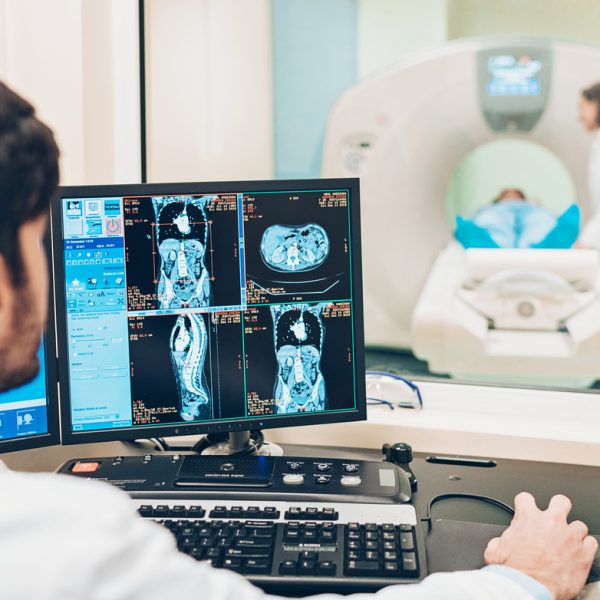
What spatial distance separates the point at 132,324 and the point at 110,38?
779 mm

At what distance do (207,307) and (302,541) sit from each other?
386mm

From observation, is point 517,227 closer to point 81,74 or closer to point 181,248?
point 81,74

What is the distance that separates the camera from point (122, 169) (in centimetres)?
172

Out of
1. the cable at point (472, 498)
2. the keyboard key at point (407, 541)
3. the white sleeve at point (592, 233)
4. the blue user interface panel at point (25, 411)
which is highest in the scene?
the white sleeve at point (592, 233)

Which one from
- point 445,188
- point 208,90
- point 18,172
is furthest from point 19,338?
point 445,188

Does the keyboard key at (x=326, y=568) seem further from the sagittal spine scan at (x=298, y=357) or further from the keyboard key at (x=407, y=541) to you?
the sagittal spine scan at (x=298, y=357)

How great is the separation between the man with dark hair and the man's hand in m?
0.17

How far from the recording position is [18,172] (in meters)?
0.62

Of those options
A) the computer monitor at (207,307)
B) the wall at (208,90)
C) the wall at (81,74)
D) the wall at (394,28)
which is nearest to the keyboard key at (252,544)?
the computer monitor at (207,307)

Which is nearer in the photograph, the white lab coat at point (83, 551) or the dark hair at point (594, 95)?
the white lab coat at point (83, 551)

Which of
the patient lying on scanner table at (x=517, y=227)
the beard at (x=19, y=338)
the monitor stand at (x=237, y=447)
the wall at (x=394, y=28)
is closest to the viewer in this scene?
the beard at (x=19, y=338)

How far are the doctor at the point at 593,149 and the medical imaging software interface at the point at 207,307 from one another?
4.80 ft

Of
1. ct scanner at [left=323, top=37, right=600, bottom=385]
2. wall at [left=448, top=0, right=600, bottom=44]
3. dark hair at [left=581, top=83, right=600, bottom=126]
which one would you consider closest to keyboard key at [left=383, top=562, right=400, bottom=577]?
ct scanner at [left=323, top=37, right=600, bottom=385]

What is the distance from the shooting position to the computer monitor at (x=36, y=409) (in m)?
1.13
